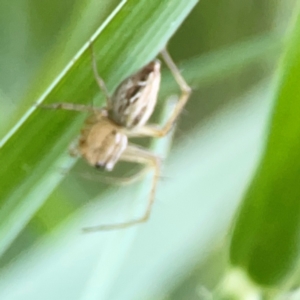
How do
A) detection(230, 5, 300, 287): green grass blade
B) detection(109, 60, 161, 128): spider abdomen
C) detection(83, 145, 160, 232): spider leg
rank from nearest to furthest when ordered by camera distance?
detection(230, 5, 300, 287): green grass blade < detection(109, 60, 161, 128): spider abdomen < detection(83, 145, 160, 232): spider leg

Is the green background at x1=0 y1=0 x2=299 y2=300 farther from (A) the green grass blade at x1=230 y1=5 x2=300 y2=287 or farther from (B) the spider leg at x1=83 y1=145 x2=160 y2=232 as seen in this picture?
(A) the green grass blade at x1=230 y1=5 x2=300 y2=287

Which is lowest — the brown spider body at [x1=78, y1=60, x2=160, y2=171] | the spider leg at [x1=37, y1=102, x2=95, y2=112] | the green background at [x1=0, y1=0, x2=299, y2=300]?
the green background at [x1=0, y1=0, x2=299, y2=300]

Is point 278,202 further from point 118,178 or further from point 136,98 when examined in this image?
point 118,178

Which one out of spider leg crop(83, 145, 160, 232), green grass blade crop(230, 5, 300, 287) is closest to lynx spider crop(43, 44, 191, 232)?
spider leg crop(83, 145, 160, 232)

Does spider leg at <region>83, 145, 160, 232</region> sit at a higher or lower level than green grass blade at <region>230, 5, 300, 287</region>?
lower

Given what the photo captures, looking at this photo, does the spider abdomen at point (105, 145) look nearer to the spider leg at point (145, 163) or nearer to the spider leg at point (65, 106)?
the spider leg at point (145, 163)

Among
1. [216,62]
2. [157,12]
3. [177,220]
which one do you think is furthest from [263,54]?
[157,12]

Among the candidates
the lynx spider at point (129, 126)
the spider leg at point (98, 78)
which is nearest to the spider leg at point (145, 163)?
the lynx spider at point (129, 126)

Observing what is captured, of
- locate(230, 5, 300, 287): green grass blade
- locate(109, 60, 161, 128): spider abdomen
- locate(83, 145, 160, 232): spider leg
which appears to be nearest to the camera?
locate(230, 5, 300, 287): green grass blade
